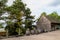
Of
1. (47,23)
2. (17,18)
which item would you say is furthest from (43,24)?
(17,18)

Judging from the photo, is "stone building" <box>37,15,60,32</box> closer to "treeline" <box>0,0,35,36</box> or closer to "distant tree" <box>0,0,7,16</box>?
"treeline" <box>0,0,35,36</box>

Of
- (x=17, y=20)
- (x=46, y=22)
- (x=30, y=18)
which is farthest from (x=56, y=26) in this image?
(x=17, y=20)

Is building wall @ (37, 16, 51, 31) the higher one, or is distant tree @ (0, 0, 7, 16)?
distant tree @ (0, 0, 7, 16)

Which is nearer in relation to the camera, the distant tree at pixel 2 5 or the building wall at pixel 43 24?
the distant tree at pixel 2 5

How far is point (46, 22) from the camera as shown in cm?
4844

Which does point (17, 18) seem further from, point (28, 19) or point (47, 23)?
point (47, 23)

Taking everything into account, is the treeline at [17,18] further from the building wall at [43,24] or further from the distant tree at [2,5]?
the building wall at [43,24]

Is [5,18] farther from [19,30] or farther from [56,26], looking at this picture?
[56,26]

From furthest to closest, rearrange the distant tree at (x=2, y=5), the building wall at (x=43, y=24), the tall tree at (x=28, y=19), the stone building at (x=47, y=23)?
the building wall at (x=43, y=24)
the stone building at (x=47, y=23)
the tall tree at (x=28, y=19)
the distant tree at (x=2, y=5)

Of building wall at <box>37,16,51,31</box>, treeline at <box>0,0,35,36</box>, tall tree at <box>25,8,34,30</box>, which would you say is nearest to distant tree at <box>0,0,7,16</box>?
treeline at <box>0,0,35,36</box>

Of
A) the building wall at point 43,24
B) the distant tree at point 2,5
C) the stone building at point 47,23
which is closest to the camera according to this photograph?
the distant tree at point 2,5

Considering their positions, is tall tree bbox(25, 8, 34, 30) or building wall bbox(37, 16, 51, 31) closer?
tall tree bbox(25, 8, 34, 30)

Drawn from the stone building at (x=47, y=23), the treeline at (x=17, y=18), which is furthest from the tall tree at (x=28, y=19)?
the stone building at (x=47, y=23)

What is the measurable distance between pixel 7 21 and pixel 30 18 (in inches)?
479
